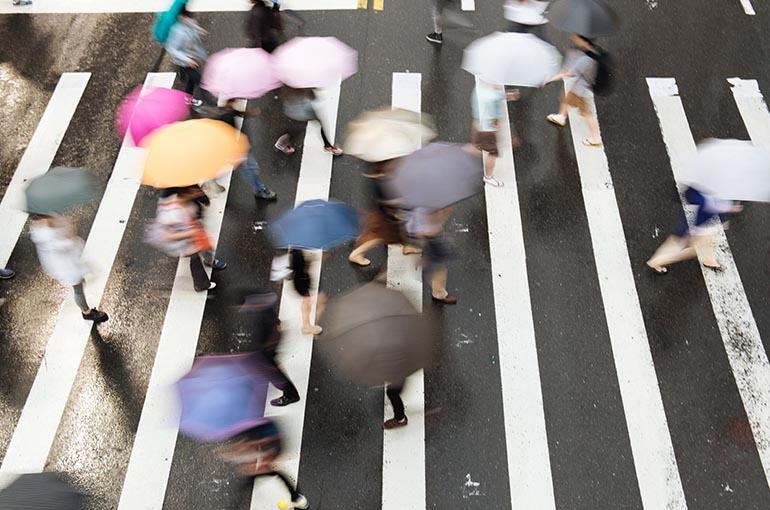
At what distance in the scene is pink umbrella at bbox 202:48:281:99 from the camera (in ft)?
25.7

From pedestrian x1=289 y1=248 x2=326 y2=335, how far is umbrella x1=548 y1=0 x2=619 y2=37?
433 centimetres

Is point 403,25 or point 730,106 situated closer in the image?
point 730,106

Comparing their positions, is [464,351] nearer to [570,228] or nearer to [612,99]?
[570,228]

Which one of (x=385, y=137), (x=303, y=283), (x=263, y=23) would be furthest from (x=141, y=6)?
(x=303, y=283)

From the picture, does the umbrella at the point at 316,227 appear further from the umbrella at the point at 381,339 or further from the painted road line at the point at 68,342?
the painted road line at the point at 68,342

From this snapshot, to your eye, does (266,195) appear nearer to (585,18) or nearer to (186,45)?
(186,45)

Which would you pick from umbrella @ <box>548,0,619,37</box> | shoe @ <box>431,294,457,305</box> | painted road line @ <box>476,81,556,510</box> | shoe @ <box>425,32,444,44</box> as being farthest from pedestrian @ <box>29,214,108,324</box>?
shoe @ <box>425,32,444,44</box>

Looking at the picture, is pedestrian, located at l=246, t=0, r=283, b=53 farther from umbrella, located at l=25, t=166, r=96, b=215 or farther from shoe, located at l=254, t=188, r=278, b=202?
umbrella, located at l=25, t=166, r=96, b=215

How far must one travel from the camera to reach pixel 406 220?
6996 mm

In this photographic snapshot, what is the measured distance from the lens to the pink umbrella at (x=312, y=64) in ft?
25.6

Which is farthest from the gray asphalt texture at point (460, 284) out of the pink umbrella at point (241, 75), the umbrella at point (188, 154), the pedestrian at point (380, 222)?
the umbrella at point (188, 154)

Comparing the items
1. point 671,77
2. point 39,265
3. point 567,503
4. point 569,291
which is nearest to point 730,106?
point 671,77

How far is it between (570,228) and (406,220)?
2611 mm

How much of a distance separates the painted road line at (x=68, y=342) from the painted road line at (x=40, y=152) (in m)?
0.97
